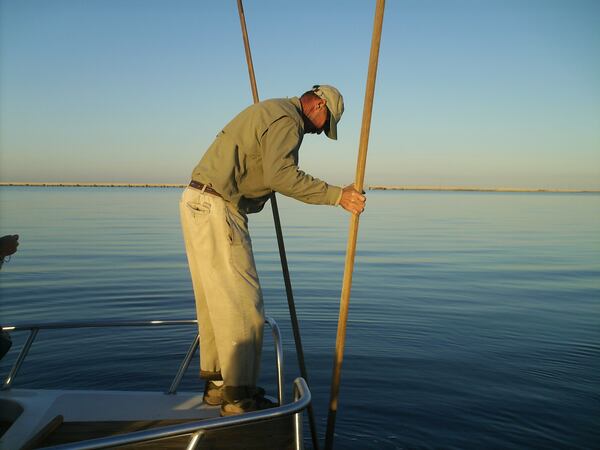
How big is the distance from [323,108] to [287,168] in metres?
0.53

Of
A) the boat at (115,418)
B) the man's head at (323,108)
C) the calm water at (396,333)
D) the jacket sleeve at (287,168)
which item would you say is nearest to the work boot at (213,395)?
the boat at (115,418)

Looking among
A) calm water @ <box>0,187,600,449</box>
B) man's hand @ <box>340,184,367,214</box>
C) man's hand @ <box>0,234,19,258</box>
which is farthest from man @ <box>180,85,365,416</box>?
calm water @ <box>0,187,600,449</box>

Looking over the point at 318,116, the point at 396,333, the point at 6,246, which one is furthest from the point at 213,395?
the point at 396,333

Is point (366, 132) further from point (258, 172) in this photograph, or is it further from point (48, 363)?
point (48, 363)

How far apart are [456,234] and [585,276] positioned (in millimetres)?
9826

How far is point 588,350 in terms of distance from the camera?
8.21 metres

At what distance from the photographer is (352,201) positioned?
3506mm

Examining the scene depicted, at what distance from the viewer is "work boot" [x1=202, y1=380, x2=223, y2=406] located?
401cm

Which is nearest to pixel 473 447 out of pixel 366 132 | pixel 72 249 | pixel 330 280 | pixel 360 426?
pixel 360 426

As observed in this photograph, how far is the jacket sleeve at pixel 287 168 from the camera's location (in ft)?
11.4

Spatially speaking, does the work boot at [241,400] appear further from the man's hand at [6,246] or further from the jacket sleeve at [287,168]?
the man's hand at [6,246]

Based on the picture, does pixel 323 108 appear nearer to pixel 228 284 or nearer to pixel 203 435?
pixel 228 284

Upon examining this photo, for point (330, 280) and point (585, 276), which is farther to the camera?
point (585, 276)

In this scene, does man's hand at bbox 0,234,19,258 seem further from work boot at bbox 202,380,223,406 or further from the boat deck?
work boot at bbox 202,380,223,406
